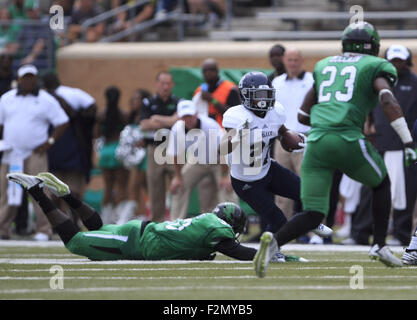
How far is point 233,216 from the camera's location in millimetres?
8492

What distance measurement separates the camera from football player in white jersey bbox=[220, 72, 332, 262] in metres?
8.88

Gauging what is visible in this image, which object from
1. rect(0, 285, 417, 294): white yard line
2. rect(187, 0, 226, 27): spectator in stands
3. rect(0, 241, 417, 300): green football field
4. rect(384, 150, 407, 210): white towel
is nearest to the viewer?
rect(0, 241, 417, 300): green football field

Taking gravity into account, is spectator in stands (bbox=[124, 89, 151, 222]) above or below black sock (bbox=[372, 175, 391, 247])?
below

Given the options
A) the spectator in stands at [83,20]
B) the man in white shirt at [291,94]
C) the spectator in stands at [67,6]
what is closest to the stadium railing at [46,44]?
the spectator in stands at [83,20]

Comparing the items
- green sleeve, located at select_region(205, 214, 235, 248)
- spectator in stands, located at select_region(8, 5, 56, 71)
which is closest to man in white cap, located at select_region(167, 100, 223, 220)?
green sleeve, located at select_region(205, 214, 235, 248)

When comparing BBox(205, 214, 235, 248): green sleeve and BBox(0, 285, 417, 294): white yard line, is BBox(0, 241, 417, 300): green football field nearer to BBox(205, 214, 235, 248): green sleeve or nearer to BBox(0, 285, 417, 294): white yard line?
BBox(0, 285, 417, 294): white yard line

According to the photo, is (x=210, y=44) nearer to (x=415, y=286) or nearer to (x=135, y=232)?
(x=135, y=232)

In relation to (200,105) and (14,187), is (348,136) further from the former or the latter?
(14,187)

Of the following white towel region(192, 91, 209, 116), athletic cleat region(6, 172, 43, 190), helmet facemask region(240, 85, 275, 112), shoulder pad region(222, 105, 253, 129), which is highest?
helmet facemask region(240, 85, 275, 112)

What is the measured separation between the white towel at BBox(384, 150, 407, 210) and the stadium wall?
537 cm

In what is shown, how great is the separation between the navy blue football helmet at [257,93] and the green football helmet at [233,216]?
2.84 feet

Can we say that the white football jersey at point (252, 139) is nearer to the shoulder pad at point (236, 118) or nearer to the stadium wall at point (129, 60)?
the shoulder pad at point (236, 118)

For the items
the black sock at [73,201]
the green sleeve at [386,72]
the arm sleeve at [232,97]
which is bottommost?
the black sock at [73,201]

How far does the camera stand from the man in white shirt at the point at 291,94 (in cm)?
1209
